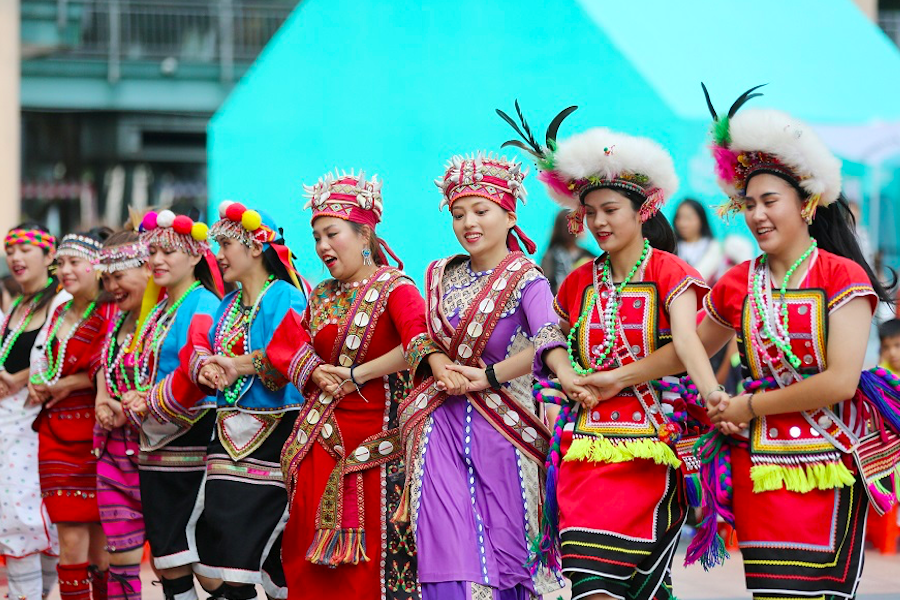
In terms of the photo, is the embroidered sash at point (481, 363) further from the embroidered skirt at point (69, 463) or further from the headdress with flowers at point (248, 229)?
the embroidered skirt at point (69, 463)

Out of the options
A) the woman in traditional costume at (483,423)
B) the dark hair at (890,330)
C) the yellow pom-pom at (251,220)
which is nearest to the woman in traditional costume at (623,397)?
the woman in traditional costume at (483,423)

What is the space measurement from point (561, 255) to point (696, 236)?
96 centimetres

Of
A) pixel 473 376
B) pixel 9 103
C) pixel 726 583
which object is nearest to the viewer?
pixel 473 376

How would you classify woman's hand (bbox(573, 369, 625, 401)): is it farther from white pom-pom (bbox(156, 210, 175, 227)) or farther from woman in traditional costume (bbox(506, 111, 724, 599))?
white pom-pom (bbox(156, 210, 175, 227))

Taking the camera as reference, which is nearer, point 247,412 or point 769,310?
point 769,310

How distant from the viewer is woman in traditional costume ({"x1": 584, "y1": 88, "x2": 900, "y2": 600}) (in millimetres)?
4062

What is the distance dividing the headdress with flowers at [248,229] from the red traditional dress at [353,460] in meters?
0.54

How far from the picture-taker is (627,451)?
4.44 meters

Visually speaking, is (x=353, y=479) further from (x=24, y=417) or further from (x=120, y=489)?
(x=24, y=417)

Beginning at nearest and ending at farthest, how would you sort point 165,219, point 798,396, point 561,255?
point 798,396 → point 165,219 → point 561,255

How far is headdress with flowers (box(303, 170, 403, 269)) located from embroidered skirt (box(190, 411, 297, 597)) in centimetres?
91

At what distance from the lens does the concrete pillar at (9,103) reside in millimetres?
15047

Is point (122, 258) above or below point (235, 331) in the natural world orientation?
above

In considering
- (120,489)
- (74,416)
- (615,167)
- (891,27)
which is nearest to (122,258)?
(74,416)
